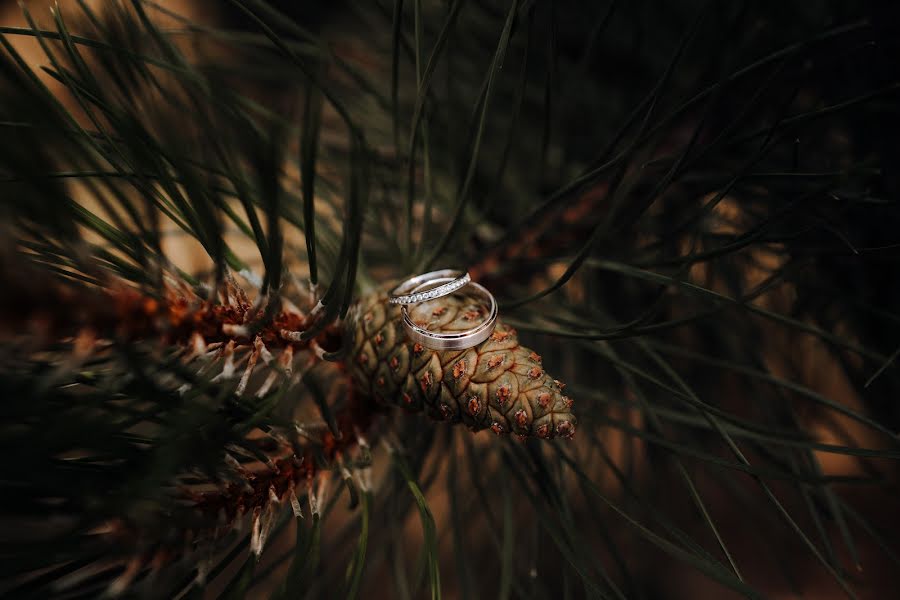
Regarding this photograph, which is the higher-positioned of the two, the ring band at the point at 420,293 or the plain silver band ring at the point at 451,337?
the ring band at the point at 420,293

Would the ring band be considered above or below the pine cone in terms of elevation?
above

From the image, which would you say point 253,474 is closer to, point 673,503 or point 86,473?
point 86,473

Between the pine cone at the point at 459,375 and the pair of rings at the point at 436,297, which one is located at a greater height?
the pair of rings at the point at 436,297

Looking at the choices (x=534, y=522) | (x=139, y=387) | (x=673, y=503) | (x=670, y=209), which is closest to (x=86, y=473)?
(x=139, y=387)

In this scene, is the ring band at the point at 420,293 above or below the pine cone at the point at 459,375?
above

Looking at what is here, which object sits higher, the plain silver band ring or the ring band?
the ring band
